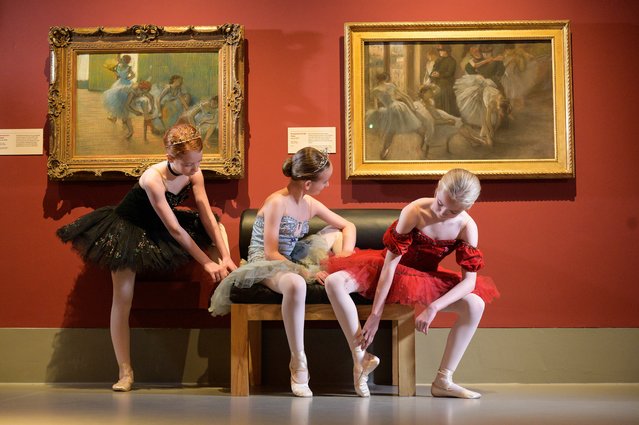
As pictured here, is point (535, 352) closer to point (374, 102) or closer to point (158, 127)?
point (374, 102)

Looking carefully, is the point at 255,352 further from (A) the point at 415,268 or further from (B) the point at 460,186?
(B) the point at 460,186

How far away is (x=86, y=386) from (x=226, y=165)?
4.77ft

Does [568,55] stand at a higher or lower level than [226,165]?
higher

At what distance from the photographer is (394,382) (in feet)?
15.0

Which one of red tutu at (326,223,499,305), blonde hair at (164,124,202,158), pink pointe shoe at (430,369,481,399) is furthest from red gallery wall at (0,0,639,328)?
pink pointe shoe at (430,369,481,399)

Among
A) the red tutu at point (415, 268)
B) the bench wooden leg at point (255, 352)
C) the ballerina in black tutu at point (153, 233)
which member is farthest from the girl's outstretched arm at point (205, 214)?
the red tutu at point (415, 268)

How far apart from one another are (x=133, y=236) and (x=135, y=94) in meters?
0.96

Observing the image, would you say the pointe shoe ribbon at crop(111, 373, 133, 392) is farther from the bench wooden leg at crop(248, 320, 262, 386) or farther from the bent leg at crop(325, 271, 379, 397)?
the bent leg at crop(325, 271, 379, 397)

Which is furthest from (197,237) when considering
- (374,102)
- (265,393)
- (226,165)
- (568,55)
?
(568,55)

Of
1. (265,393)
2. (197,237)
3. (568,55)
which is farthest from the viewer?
(568,55)

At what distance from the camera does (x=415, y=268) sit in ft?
13.3

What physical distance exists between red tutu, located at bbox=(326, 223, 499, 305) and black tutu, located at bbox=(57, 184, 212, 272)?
33.5 inches

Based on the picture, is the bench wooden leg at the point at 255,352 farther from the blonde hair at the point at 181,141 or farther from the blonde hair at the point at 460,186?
the blonde hair at the point at 460,186

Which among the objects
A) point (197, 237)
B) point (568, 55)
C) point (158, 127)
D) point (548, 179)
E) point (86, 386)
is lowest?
point (86, 386)
